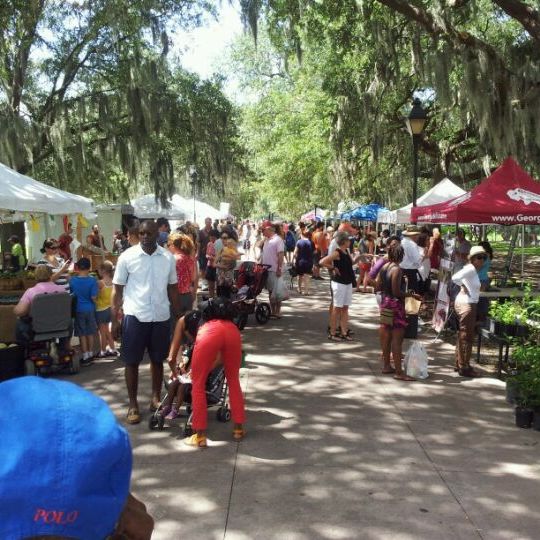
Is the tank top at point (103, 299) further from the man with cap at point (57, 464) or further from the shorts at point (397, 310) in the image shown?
the man with cap at point (57, 464)

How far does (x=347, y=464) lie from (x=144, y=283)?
7.73 feet

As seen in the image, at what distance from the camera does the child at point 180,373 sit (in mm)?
5453

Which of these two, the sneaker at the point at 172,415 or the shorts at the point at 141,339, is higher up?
the shorts at the point at 141,339

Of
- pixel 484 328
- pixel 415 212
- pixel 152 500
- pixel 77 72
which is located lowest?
pixel 152 500

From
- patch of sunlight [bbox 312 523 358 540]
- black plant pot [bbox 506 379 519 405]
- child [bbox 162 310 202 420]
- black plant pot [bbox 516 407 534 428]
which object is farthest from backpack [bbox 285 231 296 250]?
patch of sunlight [bbox 312 523 358 540]

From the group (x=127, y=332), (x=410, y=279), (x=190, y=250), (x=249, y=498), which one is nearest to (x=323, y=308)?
(x=410, y=279)

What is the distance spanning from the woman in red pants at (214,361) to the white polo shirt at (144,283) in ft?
2.09

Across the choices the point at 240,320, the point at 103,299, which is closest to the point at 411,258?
the point at 240,320

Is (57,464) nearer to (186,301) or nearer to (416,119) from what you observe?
(186,301)

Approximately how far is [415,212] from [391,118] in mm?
9067

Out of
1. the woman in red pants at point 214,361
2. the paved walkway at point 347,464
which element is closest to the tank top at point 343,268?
the paved walkway at point 347,464

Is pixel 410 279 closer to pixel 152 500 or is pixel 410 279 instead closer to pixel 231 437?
pixel 231 437

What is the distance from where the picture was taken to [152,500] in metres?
4.00

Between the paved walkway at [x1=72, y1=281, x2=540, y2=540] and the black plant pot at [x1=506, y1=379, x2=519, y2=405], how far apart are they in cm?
11
